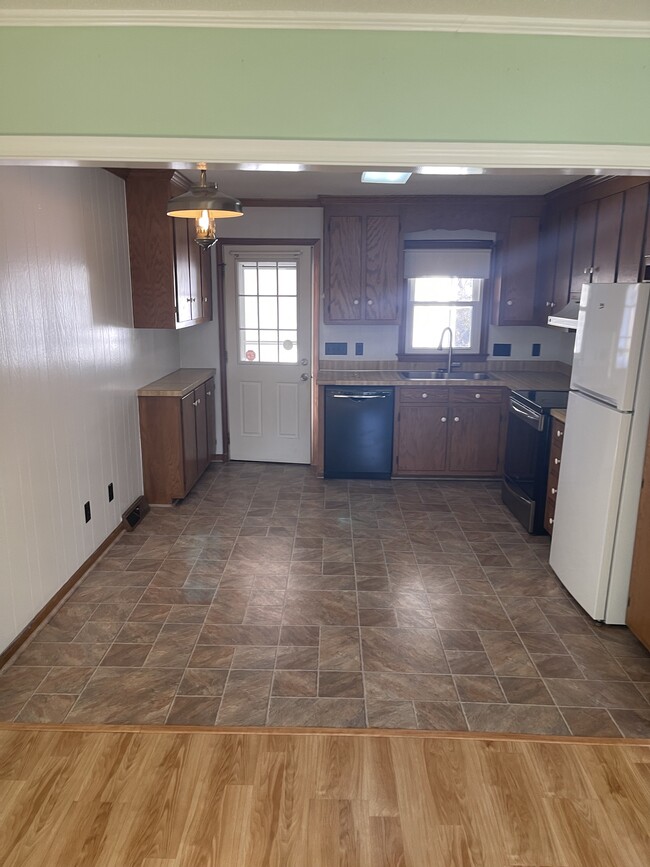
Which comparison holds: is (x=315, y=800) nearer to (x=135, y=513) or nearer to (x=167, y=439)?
(x=135, y=513)

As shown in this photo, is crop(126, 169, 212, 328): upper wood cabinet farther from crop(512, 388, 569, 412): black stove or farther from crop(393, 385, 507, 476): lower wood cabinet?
crop(512, 388, 569, 412): black stove

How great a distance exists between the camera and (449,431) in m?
5.64

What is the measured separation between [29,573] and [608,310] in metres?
3.28

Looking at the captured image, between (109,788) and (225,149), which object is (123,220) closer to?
(225,149)

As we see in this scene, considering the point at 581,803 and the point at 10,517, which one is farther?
the point at 10,517

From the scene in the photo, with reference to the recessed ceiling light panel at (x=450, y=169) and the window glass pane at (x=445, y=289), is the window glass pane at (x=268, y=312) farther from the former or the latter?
the recessed ceiling light panel at (x=450, y=169)

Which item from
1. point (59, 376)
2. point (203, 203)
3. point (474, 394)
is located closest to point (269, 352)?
point (474, 394)

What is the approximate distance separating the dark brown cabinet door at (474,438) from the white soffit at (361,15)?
392 cm

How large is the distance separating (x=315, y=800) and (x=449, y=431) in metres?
3.88

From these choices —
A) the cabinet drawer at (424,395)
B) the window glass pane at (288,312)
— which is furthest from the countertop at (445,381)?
the window glass pane at (288,312)

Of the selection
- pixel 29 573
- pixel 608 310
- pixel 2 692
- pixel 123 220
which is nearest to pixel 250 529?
pixel 29 573

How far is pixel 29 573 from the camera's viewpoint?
3180 mm

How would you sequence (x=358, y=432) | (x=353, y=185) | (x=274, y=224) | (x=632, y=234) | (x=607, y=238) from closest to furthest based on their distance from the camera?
1. (x=632, y=234)
2. (x=607, y=238)
3. (x=353, y=185)
4. (x=358, y=432)
5. (x=274, y=224)

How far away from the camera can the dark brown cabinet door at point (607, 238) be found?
13.2 feet
